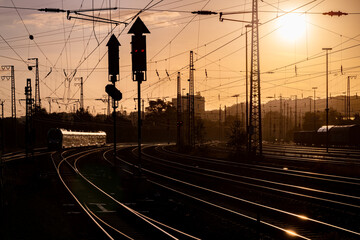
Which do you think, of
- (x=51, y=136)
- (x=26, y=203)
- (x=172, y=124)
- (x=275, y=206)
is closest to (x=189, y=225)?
(x=275, y=206)

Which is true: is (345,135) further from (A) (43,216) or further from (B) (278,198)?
(A) (43,216)

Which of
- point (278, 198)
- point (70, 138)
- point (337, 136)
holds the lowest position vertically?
point (278, 198)

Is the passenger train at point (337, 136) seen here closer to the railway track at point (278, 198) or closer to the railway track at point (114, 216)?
the railway track at point (278, 198)

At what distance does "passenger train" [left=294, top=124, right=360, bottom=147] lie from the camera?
2675 inches

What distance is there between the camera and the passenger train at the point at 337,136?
223ft

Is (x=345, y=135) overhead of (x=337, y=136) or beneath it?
overhead

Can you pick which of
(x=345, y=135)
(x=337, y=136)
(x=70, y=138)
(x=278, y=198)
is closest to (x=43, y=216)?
(x=278, y=198)

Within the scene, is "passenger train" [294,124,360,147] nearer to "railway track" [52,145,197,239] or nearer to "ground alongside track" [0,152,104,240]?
"railway track" [52,145,197,239]

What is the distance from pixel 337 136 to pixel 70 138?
146ft

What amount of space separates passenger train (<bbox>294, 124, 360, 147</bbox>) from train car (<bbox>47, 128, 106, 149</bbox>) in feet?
139

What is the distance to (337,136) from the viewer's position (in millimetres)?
72062

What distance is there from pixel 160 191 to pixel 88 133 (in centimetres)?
6378

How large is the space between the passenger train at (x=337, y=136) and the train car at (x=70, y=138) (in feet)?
139

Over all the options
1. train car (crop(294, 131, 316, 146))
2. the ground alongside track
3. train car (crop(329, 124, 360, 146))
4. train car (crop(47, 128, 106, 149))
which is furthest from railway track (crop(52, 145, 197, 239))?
train car (crop(294, 131, 316, 146))
